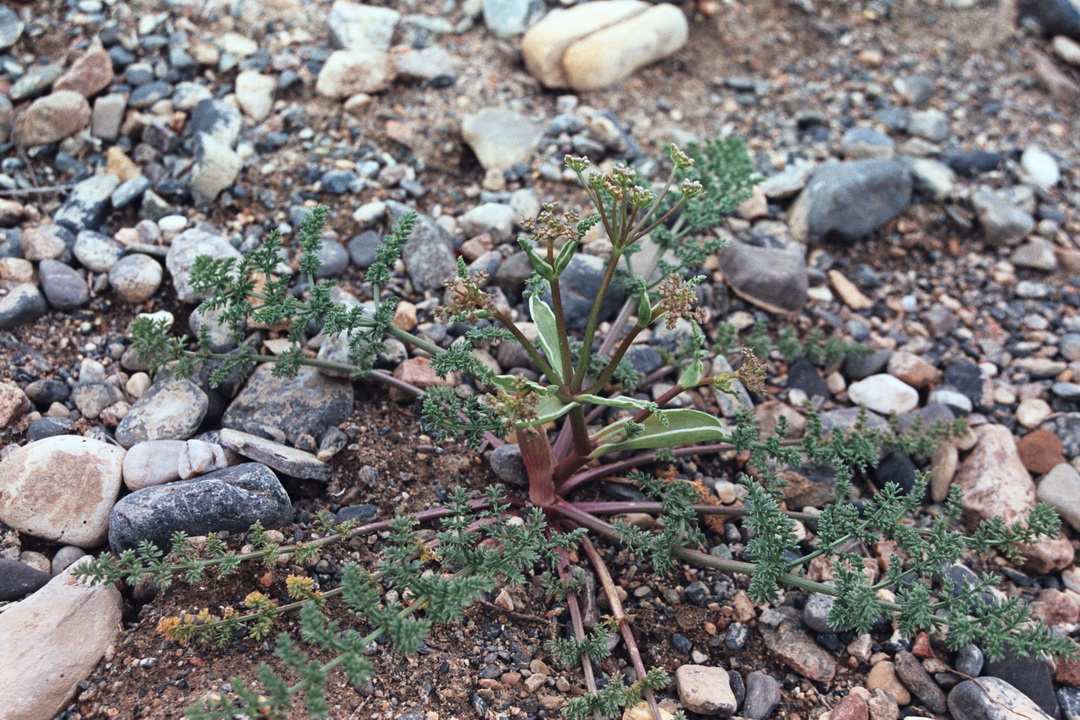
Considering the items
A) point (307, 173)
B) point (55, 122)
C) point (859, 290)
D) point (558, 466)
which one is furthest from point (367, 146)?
point (859, 290)

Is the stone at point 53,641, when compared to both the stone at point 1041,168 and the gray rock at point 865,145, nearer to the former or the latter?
the gray rock at point 865,145

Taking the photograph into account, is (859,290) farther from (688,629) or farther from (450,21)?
(450,21)

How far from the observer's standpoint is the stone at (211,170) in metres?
4.22

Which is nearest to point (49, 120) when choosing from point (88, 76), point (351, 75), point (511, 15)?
point (88, 76)

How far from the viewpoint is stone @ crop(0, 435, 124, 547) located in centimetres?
292

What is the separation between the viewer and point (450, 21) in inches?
205

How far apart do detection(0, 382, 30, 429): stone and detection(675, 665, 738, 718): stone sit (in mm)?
2550

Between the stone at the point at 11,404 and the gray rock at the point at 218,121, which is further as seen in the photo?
the gray rock at the point at 218,121

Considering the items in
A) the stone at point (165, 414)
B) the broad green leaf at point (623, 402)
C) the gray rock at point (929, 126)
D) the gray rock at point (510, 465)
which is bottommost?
the gray rock at point (510, 465)

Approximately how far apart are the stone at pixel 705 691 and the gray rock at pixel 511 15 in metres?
3.79

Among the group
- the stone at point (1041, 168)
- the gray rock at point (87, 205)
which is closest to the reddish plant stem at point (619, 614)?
the gray rock at point (87, 205)

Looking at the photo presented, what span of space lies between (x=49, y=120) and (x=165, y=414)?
78.9 inches

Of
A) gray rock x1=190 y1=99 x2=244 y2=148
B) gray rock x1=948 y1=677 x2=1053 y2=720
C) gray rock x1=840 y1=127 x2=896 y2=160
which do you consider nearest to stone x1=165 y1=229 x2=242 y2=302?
gray rock x1=190 y1=99 x2=244 y2=148

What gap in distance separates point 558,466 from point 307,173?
2159mm
